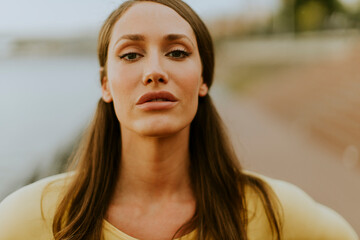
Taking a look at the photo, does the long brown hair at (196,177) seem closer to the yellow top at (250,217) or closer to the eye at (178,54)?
the yellow top at (250,217)

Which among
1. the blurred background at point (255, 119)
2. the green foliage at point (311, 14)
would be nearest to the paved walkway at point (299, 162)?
the blurred background at point (255, 119)

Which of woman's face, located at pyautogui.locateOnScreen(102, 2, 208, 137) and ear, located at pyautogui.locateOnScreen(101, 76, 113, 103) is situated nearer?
woman's face, located at pyautogui.locateOnScreen(102, 2, 208, 137)

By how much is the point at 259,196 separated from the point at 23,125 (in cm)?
415

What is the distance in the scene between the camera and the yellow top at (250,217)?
216 centimetres

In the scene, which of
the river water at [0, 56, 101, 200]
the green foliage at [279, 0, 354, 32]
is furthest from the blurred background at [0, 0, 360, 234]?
the green foliage at [279, 0, 354, 32]

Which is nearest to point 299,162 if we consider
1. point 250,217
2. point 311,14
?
point 250,217

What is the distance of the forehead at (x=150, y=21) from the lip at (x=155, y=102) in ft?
1.00

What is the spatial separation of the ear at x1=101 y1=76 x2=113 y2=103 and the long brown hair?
7 centimetres

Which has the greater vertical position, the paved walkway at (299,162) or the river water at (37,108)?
the river water at (37,108)

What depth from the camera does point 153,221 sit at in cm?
226

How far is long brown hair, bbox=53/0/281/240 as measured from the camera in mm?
2217

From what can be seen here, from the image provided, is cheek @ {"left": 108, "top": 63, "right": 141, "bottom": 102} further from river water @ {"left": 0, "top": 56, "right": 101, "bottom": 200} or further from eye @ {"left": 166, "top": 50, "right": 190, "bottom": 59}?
river water @ {"left": 0, "top": 56, "right": 101, "bottom": 200}

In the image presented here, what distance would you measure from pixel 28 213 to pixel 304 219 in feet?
4.57

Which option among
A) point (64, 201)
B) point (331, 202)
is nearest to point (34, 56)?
point (331, 202)
